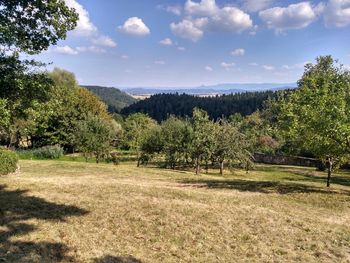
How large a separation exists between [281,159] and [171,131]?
25598mm

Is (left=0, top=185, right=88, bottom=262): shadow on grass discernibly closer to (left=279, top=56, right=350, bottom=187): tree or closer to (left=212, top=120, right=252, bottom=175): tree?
(left=279, top=56, right=350, bottom=187): tree

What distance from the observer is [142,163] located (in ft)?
155

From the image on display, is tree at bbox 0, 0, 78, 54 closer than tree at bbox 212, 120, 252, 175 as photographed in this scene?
Yes

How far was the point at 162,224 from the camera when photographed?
574 inches

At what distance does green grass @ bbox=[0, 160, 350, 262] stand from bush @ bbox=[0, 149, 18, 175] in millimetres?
1733

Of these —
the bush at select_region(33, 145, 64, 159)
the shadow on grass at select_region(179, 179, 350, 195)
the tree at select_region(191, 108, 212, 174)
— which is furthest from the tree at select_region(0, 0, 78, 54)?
the bush at select_region(33, 145, 64, 159)

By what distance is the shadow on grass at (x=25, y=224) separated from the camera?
36.8 ft

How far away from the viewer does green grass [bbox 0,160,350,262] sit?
1211cm

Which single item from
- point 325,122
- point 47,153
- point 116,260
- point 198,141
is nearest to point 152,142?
point 198,141

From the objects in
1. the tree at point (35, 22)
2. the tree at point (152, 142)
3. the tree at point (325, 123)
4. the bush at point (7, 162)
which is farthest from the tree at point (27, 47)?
the tree at point (152, 142)

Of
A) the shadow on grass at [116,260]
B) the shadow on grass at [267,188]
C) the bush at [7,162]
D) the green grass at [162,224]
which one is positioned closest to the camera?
the shadow on grass at [116,260]

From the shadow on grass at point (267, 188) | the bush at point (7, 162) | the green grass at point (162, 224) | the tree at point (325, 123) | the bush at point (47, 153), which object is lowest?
the bush at point (47, 153)

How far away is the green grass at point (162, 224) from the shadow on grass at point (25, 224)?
0.10 feet

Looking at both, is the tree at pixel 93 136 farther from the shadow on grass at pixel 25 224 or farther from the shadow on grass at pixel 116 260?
the shadow on grass at pixel 116 260
